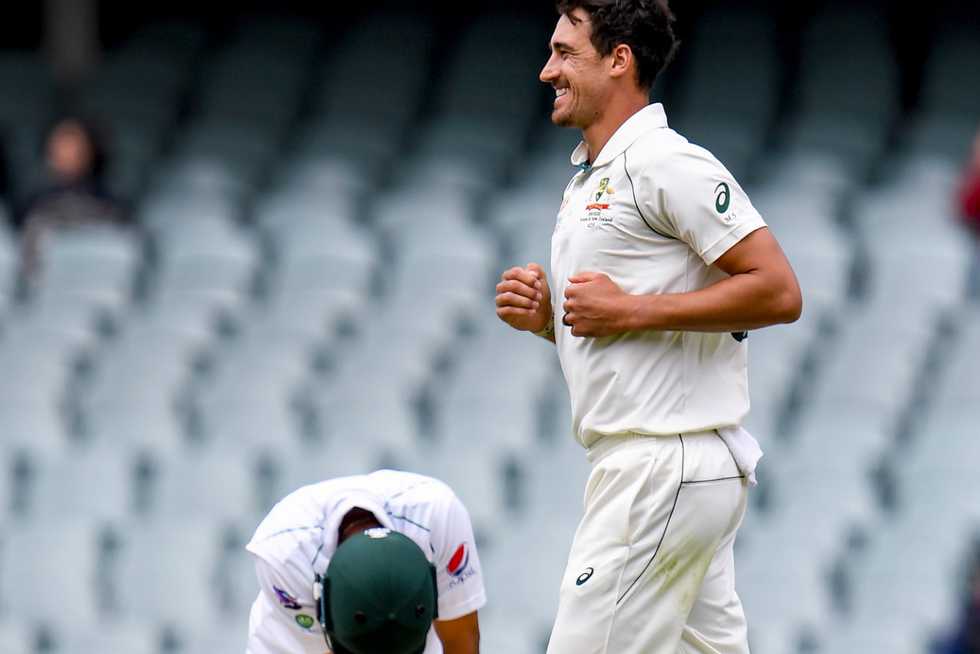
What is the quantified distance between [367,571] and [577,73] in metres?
1.02

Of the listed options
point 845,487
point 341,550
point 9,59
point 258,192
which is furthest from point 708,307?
point 9,59

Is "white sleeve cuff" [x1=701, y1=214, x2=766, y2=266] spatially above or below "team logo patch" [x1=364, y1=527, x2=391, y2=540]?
above

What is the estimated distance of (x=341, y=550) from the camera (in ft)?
11.4

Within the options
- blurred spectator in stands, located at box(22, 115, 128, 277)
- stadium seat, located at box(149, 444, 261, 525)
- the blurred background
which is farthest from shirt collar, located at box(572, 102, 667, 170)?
blurred spectator in stands, located at box(22, 115, 128, 277)

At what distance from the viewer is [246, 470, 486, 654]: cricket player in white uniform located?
342cm

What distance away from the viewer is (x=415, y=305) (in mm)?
8758

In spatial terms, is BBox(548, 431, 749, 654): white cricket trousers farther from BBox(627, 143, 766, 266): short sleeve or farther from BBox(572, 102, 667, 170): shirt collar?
BBox(572, 102, 667, 170): shirt collar

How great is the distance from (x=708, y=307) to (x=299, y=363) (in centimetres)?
539

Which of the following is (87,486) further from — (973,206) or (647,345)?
(647,345)

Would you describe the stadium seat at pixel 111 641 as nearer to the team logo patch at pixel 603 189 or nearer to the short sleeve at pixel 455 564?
the short sleeve at pixel 455 564

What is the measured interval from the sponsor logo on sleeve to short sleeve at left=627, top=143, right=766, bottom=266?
2.99 ft

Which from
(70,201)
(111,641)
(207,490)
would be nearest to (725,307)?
(111,641)

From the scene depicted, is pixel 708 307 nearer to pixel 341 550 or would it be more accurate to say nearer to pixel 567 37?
pixel 567 37

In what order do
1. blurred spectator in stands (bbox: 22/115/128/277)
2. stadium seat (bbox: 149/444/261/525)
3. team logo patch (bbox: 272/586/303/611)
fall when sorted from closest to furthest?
team logo patch (bbox: 272/586/303/611) → stadium seat (bbox: 149/444/261/525) → blurred spectator in stands (bbox: 22/115/128/277)
